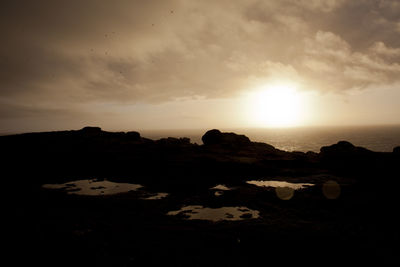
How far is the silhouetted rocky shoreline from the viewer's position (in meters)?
12.6

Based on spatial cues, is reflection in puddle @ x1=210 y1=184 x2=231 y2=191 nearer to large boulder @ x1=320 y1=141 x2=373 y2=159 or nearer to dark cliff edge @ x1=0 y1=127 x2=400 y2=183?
dark cliff edge @ x1=0 y1=127 x2=400 y2=183

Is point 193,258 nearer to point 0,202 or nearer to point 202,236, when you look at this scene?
point 202,236

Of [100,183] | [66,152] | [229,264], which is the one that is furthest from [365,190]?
[66,152]

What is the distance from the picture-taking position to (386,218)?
56.6 feet

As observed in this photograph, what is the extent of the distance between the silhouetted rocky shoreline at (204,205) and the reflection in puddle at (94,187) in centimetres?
136

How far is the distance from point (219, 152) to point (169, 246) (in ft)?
104

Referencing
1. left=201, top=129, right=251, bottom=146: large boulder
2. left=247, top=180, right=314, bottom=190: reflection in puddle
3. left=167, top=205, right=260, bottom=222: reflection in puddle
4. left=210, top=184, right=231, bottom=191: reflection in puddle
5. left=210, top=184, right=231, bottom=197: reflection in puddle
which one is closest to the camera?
left=167, top=205, right=260, bottom=222: reflection in puddle

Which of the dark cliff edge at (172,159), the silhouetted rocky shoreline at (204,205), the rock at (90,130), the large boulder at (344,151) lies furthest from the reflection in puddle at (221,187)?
the rock at (90,130)

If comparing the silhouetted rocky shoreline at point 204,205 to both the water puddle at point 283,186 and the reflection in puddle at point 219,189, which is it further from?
the water puddle at point 283,186

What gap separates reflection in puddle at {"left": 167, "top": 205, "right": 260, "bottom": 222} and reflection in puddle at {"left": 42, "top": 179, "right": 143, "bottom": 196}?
9987mm

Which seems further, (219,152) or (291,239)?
(219,152)

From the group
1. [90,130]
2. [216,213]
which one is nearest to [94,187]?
[216,213]

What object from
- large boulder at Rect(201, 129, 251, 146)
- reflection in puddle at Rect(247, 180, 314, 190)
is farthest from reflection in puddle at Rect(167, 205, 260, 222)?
large boulder at Rect(201, 129, 251, 146)

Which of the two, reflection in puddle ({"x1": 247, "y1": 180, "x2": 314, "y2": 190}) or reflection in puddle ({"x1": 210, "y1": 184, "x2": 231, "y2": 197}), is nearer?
reflection in puddle ({"x1": 210, "y1": 184, "x2": 231, "y2": 197})
